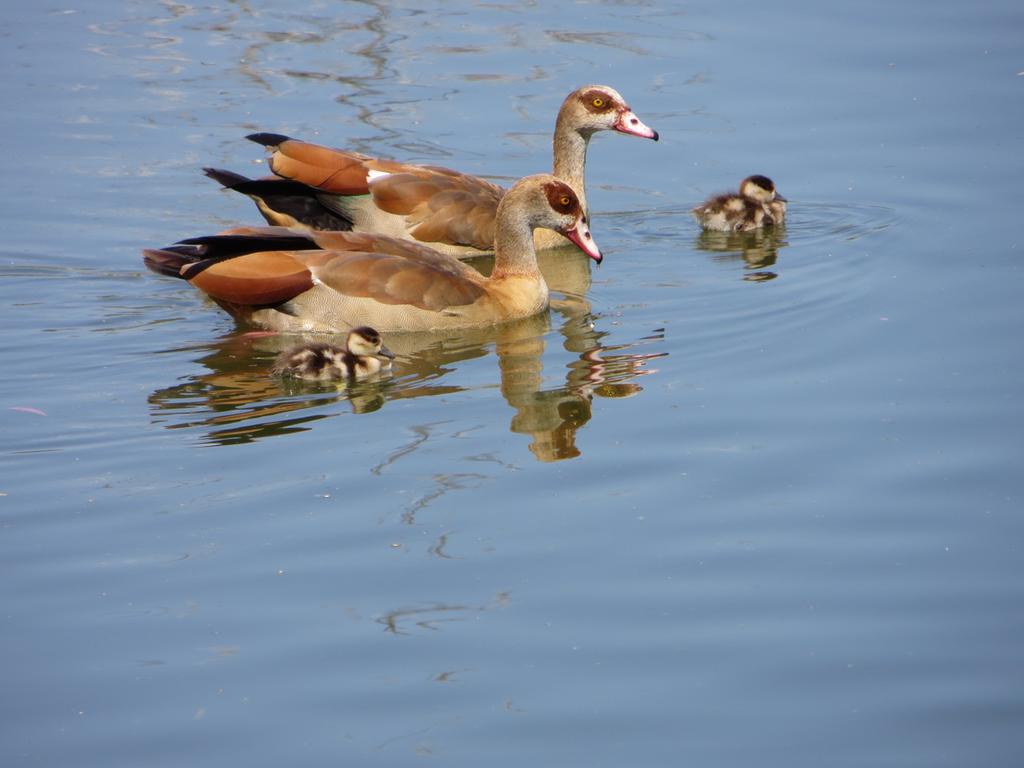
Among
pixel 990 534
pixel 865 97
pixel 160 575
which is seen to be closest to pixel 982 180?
pixel 865 97

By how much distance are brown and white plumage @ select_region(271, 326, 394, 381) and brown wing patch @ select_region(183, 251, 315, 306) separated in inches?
32.5

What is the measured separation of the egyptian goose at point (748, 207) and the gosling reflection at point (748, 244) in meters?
0.08

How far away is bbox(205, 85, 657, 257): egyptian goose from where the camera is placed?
11.4m

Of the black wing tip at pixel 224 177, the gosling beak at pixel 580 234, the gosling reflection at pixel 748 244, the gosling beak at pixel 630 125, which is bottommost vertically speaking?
the gosling reflection at pixel 748 244

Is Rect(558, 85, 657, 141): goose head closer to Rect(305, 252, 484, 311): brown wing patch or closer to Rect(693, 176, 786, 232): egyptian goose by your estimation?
Rect(693, 176, 786, 232): egyptian goose

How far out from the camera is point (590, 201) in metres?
12.7

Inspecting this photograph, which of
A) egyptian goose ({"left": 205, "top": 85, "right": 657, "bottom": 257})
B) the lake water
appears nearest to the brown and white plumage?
the lake water

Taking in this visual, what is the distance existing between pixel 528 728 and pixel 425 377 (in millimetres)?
3984

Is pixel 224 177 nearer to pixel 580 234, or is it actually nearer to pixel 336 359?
pixel 580 234

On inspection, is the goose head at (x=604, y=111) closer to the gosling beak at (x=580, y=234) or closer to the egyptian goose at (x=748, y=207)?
the egyptian goose at (x=748, y=207)

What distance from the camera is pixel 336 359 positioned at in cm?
878

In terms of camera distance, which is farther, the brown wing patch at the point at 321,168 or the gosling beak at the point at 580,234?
the brown wing patch at the point at 321,168

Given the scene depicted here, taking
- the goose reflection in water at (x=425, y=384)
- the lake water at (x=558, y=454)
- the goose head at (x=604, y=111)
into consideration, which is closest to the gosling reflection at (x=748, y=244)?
the lake water at (x=558, y=454)

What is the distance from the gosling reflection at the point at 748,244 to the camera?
11.1 metres
